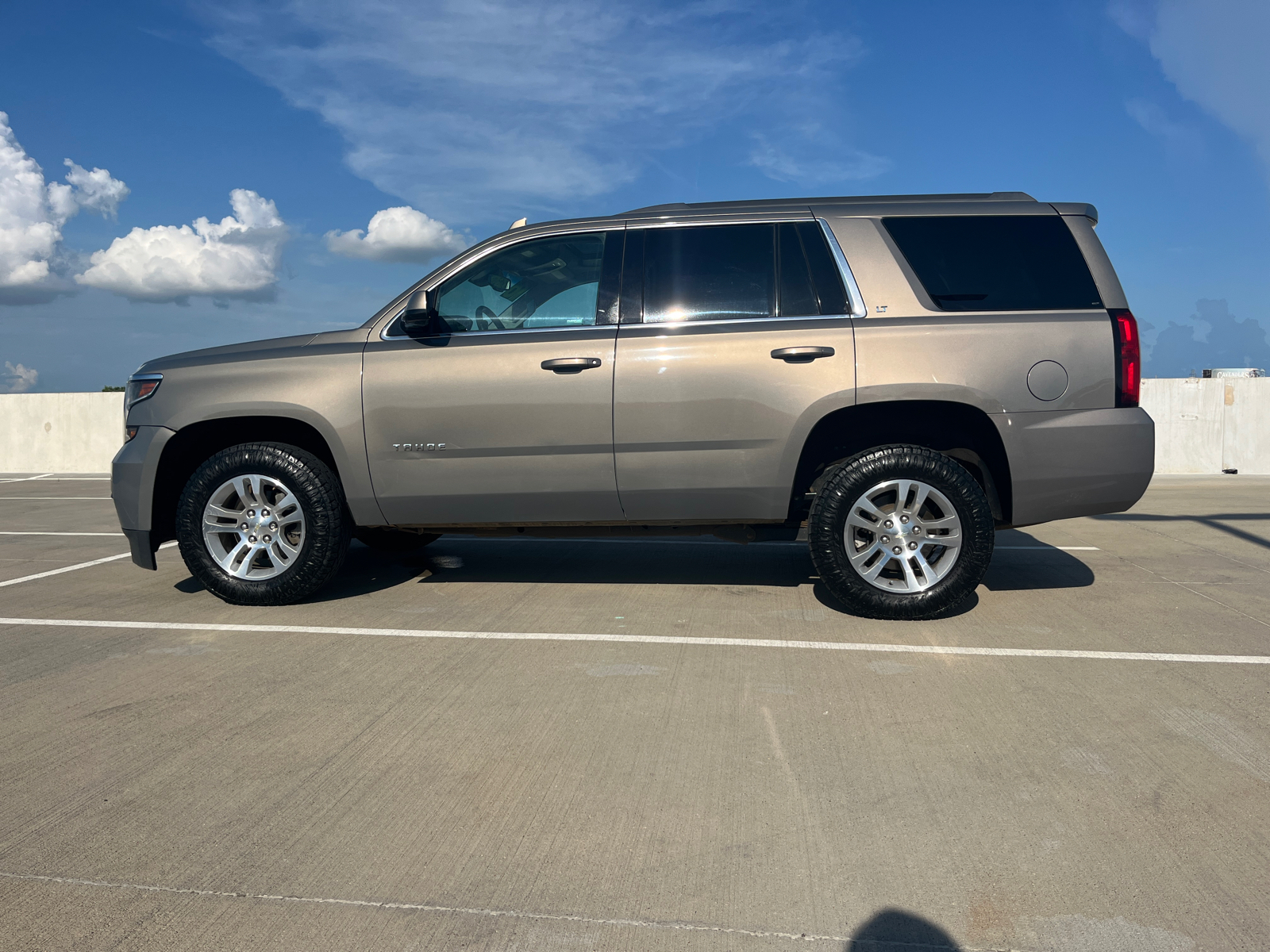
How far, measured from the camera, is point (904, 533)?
471cm

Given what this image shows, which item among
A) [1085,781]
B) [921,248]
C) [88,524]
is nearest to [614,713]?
[1085,781]

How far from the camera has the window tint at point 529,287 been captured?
4.96 meters

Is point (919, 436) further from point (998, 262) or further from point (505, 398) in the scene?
point (505, 398)

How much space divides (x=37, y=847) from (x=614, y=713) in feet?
5.90

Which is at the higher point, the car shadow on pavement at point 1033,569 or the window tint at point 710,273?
the window tint at point 710,273

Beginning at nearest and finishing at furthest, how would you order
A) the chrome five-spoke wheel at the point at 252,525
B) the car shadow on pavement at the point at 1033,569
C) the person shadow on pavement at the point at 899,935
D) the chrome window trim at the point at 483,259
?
the person shadow on pavement at the point at 899,935, the chrome window trim at the point at 483,259, the chrome five-spoke wheel at the point at 252,525, the car shadow on pavement at the point at 1033,569

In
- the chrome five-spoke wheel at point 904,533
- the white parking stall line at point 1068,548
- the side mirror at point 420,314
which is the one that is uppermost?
the side mirror at point 420,314

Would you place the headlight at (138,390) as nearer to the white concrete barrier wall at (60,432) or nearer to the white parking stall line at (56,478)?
the white parking stall line at (56,478)

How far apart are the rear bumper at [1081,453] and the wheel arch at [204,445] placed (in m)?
3.55

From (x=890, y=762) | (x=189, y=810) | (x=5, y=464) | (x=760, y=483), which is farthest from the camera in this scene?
(x=5, y=464)

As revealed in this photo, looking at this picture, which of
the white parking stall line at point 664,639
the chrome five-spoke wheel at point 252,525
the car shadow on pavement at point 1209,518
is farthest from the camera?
the car shadow on pavement at point 1209,518

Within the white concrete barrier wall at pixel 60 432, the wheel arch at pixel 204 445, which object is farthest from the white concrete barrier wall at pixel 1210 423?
the white concrete barrier wall at pixel 60 432

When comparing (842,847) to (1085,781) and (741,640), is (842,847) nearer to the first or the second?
(1085,781)

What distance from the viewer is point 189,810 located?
268 cm
